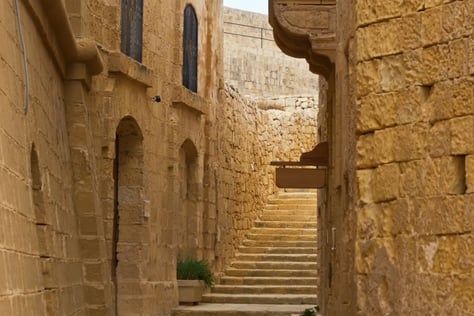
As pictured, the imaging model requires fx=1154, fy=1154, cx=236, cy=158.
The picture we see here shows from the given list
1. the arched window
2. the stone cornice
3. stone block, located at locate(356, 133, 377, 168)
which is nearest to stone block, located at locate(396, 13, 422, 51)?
stone block, located at locate(356, 133, 377, 168)

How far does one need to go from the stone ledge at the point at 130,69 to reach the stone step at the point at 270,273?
628cm

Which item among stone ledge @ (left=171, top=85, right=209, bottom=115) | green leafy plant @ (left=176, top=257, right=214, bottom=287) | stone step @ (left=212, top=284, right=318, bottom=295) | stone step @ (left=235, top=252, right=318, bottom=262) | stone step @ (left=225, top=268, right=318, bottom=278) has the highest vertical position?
stone ledge @ (left=171, top=85, right=209, bottom=115)

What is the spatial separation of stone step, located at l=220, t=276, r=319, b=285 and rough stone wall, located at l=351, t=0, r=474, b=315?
15.0 meters

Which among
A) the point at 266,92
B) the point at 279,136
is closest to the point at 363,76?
the point at 279,136

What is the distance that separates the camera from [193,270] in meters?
20.0

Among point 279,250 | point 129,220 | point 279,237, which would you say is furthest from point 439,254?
point 279,237

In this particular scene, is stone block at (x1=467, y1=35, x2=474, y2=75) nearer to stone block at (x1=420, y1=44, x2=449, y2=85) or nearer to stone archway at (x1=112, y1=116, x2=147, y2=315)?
stone block at (x1=420, y1=44, x2=449, y2=85)

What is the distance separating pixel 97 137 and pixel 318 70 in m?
3.06

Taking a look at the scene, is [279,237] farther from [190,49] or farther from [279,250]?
[190,49]

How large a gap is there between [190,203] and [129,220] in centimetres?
369

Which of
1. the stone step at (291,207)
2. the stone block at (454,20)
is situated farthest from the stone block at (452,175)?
the stone step at (291,207)

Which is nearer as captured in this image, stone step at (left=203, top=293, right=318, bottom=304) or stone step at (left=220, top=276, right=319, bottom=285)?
stone step at (left=203, top=293, right=318, bottom=304)

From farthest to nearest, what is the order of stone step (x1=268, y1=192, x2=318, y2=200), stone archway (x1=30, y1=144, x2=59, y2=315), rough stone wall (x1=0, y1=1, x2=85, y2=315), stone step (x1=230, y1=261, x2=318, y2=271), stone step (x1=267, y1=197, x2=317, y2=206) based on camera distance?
stone step (x1=268, y1=192, x2=318, y2=200), stone step (x1=267, y1=197, x2=317, y2=206), stone step (x1=230, y1=261, x2=318, y2=271), stone archway (x1=30, y1=144, x2=59, y2=315), rough stone wall (x1=0, y1=1, x2=85, y2=315)

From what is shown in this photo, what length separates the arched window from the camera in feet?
66.2
